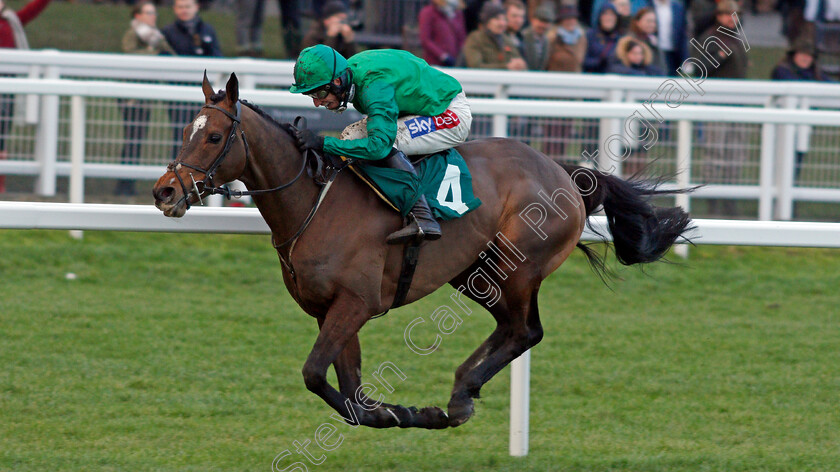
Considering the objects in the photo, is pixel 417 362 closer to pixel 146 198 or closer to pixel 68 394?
pixel 68 394

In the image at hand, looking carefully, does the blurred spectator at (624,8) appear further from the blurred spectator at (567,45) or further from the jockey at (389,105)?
the jockey at (389,105)

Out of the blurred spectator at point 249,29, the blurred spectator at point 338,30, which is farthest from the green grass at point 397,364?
the blurred spectator at point 249,29

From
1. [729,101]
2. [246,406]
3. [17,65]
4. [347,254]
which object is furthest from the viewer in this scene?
[729,101]

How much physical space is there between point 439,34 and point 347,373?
5.79 m

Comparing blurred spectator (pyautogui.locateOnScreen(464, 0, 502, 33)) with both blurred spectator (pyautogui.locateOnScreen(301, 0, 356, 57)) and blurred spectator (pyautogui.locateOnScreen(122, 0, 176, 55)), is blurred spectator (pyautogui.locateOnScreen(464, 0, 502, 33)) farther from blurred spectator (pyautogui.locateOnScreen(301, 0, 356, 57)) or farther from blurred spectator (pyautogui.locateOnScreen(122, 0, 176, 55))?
blurred spectator (pyautogui.locateOnScreen(122, 0, 176, 55))

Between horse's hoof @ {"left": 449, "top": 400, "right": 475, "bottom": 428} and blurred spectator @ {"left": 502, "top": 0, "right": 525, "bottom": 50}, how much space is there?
213 inches

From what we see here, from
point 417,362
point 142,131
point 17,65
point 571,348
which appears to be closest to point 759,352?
point 571,348

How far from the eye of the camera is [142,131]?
7.42 metres

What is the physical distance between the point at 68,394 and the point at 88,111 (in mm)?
2725

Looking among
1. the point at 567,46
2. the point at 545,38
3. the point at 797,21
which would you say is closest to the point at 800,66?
the point at 567,46

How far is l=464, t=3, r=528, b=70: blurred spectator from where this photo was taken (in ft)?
29.5

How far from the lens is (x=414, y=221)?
3.97m

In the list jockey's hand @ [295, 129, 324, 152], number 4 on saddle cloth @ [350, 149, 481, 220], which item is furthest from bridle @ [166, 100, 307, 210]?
number 4 on saddle cloth @ [350, 149, 481, 220]

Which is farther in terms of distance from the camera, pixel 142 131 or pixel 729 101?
pixel 729 101
